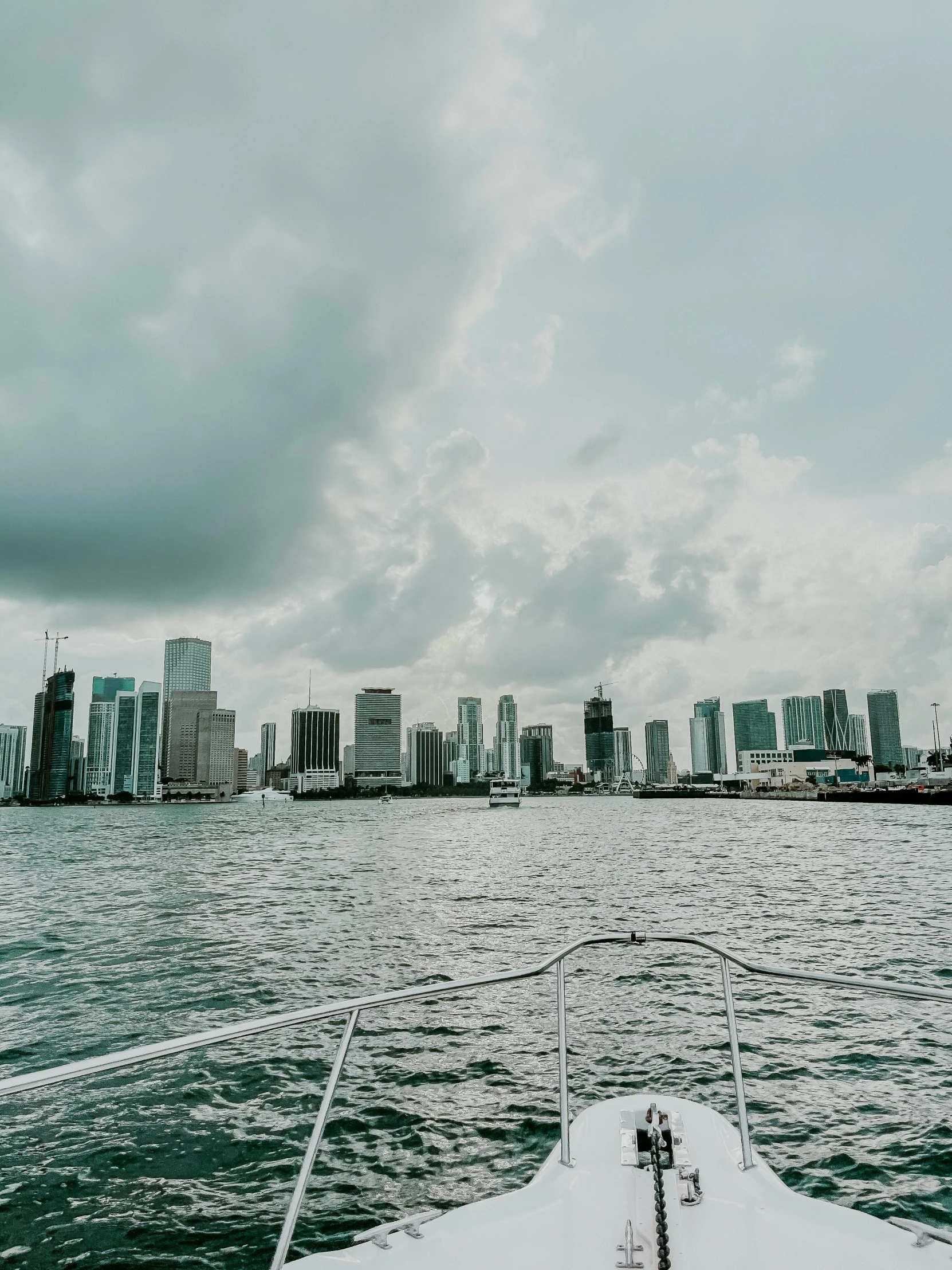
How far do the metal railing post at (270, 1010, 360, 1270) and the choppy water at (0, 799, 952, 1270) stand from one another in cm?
347

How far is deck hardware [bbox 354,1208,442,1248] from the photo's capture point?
346cm

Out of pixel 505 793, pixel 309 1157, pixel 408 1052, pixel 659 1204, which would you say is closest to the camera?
pixel 659 1204

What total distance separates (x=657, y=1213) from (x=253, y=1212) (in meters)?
5.10

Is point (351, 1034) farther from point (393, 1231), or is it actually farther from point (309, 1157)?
point (393, 1231)

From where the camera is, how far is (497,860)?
3962 centimetres

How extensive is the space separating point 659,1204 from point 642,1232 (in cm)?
41

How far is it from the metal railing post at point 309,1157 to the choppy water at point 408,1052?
347 cm

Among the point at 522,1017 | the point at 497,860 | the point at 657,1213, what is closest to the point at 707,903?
the point at 522,1017

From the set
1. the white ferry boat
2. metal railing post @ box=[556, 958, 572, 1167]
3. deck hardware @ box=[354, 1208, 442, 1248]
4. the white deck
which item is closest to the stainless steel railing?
metal railing post @ box=[556, 958, 572, 1167]

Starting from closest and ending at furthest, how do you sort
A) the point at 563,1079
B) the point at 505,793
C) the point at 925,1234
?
the point at 925,1234 → the point at 563,1079 → the point at 505,793

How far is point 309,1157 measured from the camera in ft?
11.6

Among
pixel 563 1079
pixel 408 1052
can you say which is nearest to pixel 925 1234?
pixel 563 1079

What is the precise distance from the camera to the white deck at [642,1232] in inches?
128

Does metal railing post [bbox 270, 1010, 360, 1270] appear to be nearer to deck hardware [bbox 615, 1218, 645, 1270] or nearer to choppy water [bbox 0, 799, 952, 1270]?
deck hardware [bbox 615, 1218, 645, 1270]
